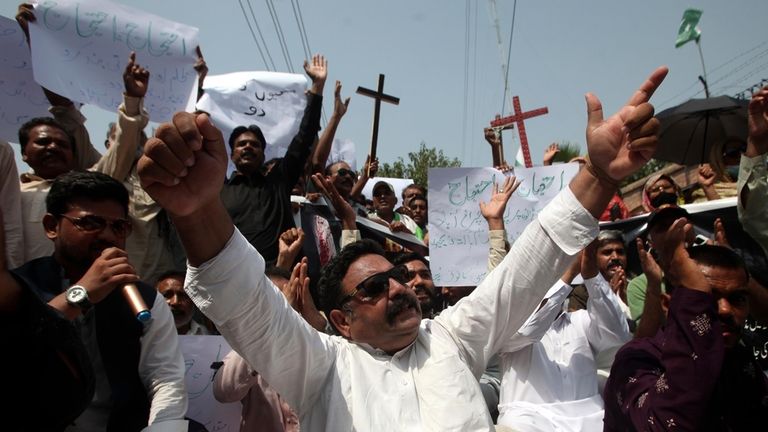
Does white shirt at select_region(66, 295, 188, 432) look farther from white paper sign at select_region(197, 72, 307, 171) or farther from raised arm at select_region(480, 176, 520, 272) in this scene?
white paper sign at select_region(197, 72, 307, 171)

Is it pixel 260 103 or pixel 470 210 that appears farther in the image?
pixel 260 103

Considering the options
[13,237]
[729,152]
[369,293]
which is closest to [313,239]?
[13,237]

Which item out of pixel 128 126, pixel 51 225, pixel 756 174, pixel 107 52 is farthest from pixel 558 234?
pixel 107 52

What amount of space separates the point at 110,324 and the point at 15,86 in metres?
2.78

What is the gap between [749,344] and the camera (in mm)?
3078

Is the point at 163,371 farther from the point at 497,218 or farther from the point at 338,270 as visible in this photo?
the point at 497,218

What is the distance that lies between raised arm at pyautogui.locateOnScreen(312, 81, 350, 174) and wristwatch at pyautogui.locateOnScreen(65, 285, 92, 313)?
12.9 ft

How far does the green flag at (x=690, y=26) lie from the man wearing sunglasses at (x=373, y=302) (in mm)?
27072

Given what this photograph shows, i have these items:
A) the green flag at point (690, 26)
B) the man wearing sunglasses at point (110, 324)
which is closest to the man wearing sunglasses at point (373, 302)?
A: the man wearing sunglasses at point (110, 324)

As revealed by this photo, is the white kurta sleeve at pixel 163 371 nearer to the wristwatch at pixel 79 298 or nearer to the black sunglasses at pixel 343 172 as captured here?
the wristwatch at pixel 79 298

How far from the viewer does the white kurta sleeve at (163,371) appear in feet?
8.18

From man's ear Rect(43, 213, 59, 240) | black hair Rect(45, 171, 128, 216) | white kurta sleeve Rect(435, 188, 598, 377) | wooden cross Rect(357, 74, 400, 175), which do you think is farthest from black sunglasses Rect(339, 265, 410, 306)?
wooden cross Rect(357, 74, 400, 175)

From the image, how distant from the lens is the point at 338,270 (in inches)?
98.7

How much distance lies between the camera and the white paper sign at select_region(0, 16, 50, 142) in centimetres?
430
